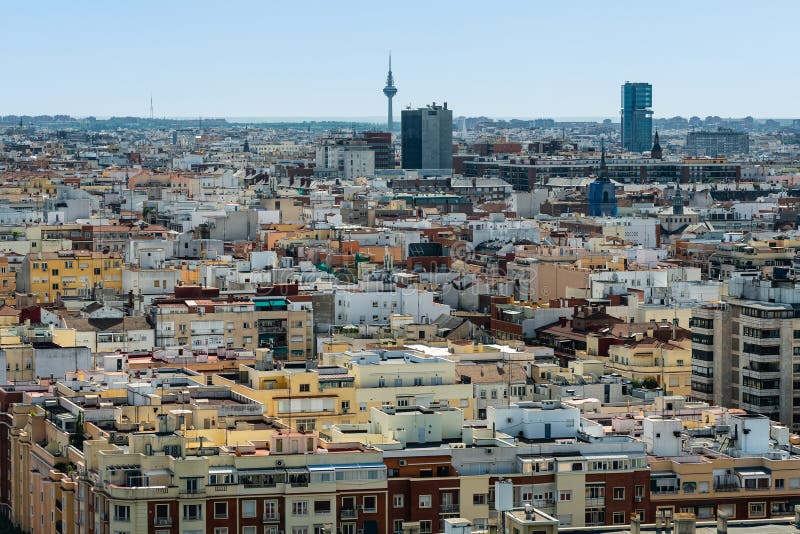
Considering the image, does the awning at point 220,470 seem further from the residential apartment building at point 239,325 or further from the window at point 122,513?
the residential apartment building at point 239,325

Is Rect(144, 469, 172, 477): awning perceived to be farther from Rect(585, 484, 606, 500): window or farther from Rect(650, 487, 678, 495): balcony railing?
Rect(650, 487, 678, 495): balcony railing

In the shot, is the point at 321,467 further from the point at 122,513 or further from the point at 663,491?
the point at 663,491

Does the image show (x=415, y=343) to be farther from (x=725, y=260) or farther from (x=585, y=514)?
(x=725, y=260)

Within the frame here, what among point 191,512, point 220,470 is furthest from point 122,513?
point 220,470

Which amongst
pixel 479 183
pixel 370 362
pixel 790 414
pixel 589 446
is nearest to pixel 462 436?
pixel 589 446

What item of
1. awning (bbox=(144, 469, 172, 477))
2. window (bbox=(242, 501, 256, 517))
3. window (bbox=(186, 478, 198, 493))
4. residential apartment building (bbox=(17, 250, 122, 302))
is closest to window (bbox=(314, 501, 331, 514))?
window (bbox=(242, 501, 256, 517))

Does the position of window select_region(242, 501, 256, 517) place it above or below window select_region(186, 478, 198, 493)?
below
